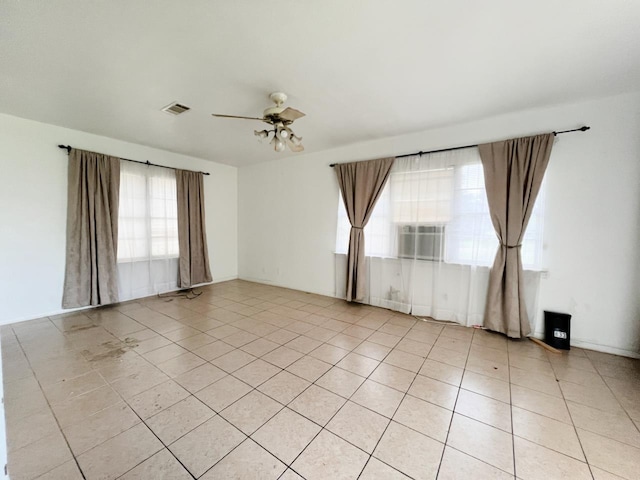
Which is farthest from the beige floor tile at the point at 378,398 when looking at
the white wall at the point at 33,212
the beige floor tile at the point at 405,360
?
the white wall at the point at 33,212

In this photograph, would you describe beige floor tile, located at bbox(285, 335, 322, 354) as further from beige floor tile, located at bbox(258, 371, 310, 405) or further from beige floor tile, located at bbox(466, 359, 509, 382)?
beige floor tile, located at bbox(466, 359, 509, 382)

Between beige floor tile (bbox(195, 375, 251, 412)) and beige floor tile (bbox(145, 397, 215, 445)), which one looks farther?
beige floor tile (bbox(195, 375, 251, 412))

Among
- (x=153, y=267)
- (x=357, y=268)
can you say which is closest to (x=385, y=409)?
(x=357, y=268)

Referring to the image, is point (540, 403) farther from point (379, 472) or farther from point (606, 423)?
point (379, 472)

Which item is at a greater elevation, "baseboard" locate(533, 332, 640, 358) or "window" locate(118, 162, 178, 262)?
"window" locate(118, 162, 178, 262)

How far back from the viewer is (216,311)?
3.78m

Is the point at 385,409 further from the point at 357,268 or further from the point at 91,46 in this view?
the point at 91,46

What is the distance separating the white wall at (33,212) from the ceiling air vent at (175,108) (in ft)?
5.85

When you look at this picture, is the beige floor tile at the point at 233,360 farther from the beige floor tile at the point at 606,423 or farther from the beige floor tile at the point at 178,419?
the beige floor tile at the point at 606,423

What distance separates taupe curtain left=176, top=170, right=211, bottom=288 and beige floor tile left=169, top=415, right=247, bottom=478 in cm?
364

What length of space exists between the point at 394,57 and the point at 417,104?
0.89 m

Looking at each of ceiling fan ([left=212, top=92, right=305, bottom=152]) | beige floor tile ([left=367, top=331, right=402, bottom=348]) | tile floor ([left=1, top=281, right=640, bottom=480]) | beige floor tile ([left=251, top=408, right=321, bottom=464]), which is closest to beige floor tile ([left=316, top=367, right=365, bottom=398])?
tile floor ([left=1, top=281, right=640, bottom=480])

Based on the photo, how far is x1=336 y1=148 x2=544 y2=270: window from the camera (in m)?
3.12

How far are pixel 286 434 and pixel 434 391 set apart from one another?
123 cm
